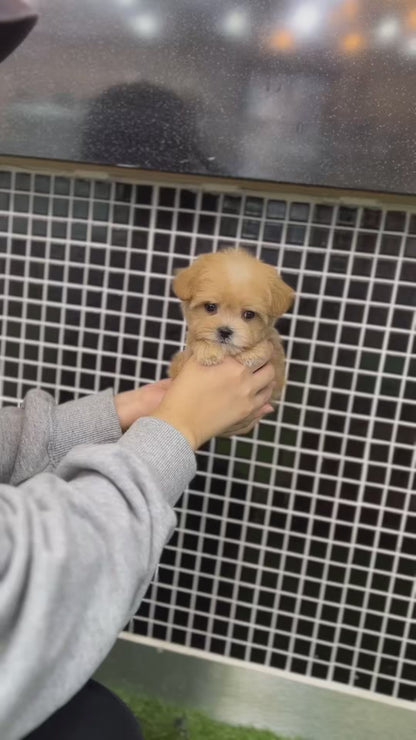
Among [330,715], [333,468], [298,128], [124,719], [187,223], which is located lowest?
[330,715]

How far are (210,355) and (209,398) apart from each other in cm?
5

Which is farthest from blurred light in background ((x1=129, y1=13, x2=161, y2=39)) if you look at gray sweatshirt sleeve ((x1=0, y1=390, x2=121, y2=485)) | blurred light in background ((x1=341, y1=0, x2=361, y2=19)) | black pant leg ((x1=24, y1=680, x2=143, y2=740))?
black pant leg ((x1=24, y1=680, x2=143, y2=740))

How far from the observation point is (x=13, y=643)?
0.43 meters

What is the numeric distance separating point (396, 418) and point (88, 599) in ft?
1.62

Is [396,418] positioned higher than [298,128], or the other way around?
[298,128]

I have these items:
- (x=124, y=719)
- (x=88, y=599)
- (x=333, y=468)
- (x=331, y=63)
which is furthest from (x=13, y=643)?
(x=331, y=63)

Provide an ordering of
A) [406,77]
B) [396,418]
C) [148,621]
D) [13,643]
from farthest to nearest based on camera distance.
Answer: [148,621] < [396,418] < [406,77] < [13,643]

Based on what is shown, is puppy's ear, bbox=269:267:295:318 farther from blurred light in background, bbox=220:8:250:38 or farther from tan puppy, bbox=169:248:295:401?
blurred light in background, bbox=220:8:250:38

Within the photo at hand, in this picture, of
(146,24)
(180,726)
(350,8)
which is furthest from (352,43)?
(180,726)

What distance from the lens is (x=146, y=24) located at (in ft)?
2.05

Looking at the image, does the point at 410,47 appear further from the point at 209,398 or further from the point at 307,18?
the point at 209,398

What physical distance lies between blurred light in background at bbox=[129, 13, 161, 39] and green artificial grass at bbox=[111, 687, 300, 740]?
3.04 ft

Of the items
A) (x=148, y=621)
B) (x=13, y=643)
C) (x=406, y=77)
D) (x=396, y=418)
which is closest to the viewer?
(x=13, y=643)

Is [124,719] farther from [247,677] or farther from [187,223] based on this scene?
[187,223]
